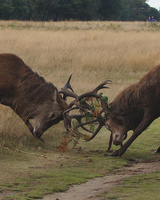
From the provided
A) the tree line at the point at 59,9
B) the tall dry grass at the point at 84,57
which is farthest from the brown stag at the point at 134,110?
the tree line at the point at 59,9

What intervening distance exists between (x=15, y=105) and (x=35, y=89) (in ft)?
1.71

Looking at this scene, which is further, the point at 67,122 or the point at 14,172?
the point at 67,122

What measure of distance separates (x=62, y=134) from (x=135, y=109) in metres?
2.09

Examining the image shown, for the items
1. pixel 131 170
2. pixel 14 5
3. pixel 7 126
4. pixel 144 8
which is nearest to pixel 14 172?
pixel 131 170

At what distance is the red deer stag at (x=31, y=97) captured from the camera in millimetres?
9609

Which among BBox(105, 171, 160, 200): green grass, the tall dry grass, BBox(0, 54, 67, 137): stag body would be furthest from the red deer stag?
the tall dry grass

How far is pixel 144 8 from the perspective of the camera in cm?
13625

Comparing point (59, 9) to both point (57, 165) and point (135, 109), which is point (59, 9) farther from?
point (57, 165)

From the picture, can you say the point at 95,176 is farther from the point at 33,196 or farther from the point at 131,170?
the point at 33,196

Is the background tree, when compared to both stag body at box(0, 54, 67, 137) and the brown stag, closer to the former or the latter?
stag body at box(0, 54, 67, 137)

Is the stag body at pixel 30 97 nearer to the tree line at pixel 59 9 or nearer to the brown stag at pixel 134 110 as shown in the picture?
the brown stag at pixel 134 110

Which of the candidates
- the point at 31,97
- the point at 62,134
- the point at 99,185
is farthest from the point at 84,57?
the point at 99,185

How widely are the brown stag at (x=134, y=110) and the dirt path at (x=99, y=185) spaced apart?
93 centimetres

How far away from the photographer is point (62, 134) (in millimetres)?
10844
